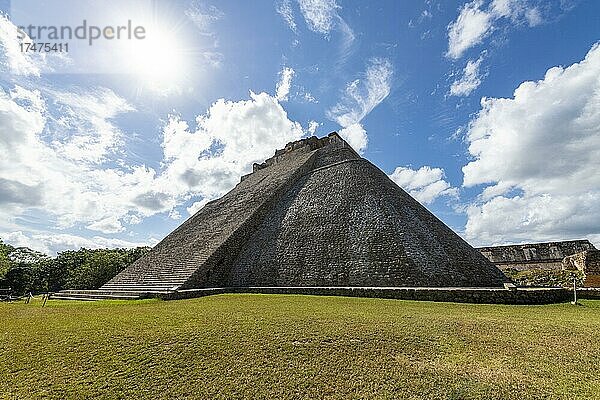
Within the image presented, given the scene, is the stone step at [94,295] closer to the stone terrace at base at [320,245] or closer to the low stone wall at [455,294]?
the stone terrace at base at [320,245]

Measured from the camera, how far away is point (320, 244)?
15.9 meters

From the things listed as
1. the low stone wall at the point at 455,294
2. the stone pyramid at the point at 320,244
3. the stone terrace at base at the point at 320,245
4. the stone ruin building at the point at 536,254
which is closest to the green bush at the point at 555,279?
the stone terrace at base at the point at 320,245

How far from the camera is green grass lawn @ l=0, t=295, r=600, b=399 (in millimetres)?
3859

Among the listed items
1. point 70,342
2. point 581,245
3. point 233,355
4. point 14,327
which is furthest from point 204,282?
point 581,245

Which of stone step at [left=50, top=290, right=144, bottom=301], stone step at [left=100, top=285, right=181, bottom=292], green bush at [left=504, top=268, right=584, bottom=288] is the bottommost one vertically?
green bush at [left=504, top=268, right=584, bottom=288]

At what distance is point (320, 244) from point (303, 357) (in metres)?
11.1

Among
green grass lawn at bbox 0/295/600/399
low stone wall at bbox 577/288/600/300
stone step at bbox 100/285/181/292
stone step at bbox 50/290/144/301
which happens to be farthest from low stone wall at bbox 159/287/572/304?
green grass lawn at bbox 0/295/600/399

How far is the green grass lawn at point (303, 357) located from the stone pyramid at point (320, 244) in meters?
6.25

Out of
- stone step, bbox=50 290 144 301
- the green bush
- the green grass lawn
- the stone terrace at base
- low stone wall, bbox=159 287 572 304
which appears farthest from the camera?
the green bush

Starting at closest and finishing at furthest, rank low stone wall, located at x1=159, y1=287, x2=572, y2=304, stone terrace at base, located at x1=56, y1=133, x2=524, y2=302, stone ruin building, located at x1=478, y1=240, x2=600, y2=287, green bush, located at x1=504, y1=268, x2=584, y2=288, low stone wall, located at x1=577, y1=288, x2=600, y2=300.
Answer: low stone wall, located at x1=159, y1=287, x2=572, y2=304
low stone wall, located at x1=577, y1=288, x2=600, y2=300
stone terrace at base, located at x1=56, y1=133, x2=524, y2=302
green bush, located at x1=504, y1=268, x2=584, y2=288
stone ruin building, located at x1=478, y1=240, x2=600, y2=287

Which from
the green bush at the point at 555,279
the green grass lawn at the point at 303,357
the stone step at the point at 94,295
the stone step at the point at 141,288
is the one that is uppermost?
the stone step at the point at 141,288

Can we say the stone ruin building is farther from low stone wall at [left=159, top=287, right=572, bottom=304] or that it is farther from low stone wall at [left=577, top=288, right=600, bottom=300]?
low stone wall at [left=159, top=287, right=572, bottom=304]

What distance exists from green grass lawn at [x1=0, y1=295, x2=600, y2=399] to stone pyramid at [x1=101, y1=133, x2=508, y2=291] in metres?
6.25

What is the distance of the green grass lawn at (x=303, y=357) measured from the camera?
3.86m
